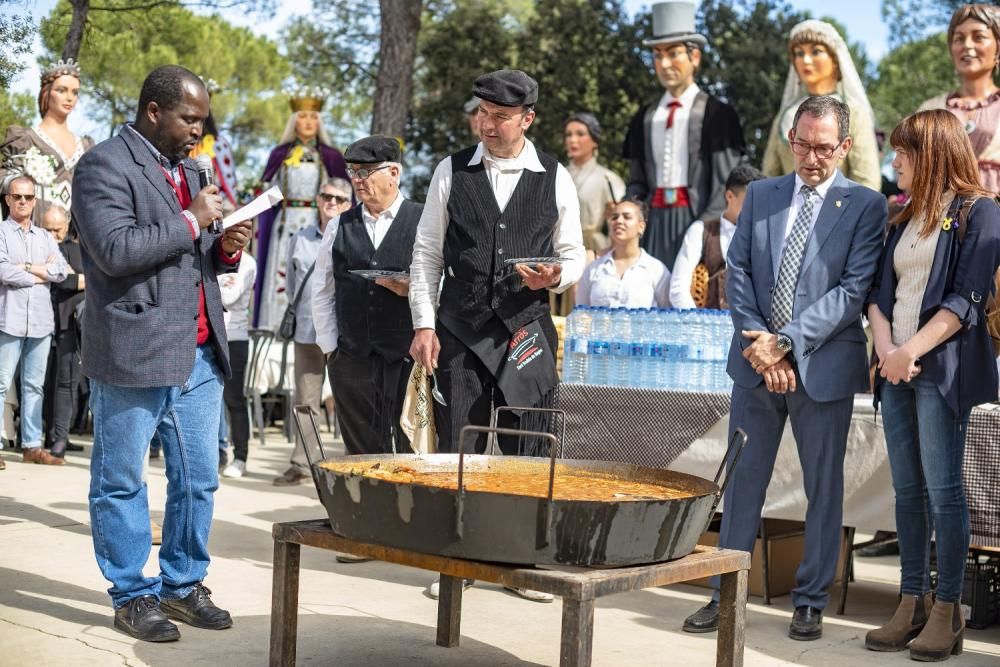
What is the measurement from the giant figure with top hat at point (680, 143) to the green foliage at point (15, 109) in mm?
3775

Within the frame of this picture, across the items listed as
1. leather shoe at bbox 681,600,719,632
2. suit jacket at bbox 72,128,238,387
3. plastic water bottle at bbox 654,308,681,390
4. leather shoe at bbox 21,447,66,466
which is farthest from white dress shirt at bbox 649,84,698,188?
leather shoe at bbox 21,447,66,466

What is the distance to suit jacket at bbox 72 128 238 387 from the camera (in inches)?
153

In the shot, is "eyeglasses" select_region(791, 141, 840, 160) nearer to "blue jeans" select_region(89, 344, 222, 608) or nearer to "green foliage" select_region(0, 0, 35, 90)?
"blue jeans" select_region(89, 344, 222, 608)

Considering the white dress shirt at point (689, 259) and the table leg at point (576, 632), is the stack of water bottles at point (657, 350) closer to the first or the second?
the white dress shirt at point (689, 259)

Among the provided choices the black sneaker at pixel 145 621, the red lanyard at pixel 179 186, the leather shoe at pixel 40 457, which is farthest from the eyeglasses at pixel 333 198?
the black sneaker at pixel 145 621

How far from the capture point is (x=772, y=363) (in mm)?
4461

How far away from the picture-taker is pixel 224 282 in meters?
7.88

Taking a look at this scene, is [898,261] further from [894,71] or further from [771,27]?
[894,71]

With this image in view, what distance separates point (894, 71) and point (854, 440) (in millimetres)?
31575

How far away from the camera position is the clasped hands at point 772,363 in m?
4.46

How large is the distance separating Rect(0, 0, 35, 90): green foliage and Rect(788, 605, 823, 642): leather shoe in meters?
3.85

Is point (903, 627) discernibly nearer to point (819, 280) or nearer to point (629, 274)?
point (819, 280)

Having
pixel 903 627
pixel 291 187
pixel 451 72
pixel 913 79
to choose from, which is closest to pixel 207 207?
pixel 903 627

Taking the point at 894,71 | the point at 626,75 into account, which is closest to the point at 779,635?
the point at 626,75
